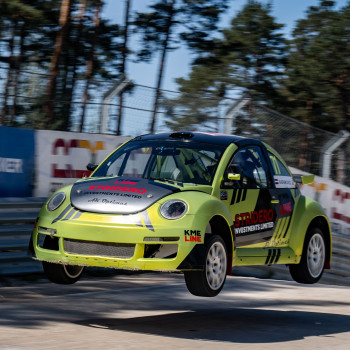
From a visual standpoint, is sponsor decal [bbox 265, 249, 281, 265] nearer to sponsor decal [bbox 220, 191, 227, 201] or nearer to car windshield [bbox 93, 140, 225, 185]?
sponsor decal [bbox 220, 191, 227, 201]

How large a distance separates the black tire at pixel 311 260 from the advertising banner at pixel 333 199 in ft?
21.3

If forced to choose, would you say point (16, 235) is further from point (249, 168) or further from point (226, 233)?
point (226, 233)

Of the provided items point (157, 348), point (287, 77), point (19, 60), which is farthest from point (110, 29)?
point (157, 348)

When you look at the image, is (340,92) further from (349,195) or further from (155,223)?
(155,223)

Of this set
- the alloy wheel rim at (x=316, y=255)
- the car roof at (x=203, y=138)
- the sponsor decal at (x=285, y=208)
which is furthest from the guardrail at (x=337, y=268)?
the car roof at (x=203, y=138)

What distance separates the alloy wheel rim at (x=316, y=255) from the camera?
884 centimetres

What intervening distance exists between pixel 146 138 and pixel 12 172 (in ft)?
11.7

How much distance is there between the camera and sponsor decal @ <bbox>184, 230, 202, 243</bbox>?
22.0ft

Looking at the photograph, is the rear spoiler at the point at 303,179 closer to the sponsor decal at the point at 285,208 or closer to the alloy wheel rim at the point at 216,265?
the sponsor decal at the point at 285,208

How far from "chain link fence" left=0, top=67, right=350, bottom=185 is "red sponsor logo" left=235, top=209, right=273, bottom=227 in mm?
4944

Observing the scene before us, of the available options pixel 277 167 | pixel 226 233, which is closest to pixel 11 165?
pixel 277 167

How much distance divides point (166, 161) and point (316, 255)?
230 cm

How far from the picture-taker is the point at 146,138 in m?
8.21

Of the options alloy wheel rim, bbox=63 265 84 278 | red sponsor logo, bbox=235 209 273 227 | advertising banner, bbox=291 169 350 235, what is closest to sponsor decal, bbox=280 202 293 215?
red sponsor logo, bbox=235 209 273 227
